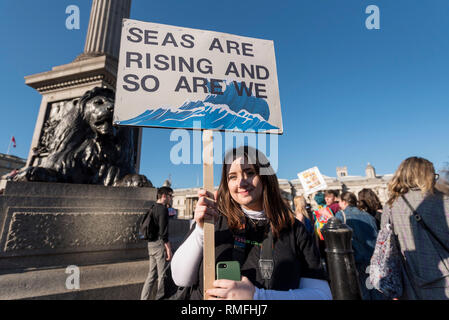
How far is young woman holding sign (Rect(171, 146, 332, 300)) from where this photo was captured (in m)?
1.20

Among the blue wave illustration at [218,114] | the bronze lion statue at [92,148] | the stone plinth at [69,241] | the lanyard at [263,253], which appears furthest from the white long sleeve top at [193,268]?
the bronze lion statue at [92,148]

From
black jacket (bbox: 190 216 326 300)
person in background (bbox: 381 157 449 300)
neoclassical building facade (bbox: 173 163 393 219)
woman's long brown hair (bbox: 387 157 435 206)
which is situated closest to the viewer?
black jacket (bbox: 190 216 326 300)

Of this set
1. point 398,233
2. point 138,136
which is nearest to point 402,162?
point 398,233

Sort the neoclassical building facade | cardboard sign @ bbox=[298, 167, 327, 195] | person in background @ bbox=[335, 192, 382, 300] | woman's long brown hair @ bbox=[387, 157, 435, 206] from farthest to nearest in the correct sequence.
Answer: the neoclassical building facade < cardboard sign @ bbox=[298, 167, 327, 195] < person in background @ bbox=[335, 192, 382, 300] < woman's long brown hair @ bbox=[387, 157, 435, 206]

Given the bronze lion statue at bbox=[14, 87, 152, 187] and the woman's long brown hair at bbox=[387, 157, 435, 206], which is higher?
the bronze lion statue at bbox=[14, 87, 152, 187]

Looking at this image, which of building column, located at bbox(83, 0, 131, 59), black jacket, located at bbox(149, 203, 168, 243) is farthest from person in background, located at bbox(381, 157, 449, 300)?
building column, located at bbox(83, 0, 131, 59)

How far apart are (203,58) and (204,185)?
40.5 inches

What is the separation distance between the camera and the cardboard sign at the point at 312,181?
5.51 meters

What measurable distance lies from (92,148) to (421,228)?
4.88 m

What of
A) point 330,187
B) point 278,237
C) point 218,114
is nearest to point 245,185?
point 278,237

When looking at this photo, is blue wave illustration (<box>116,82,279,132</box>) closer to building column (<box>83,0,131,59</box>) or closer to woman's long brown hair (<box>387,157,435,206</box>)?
woman's long brown hair (<box>387,157,435,206</box>)

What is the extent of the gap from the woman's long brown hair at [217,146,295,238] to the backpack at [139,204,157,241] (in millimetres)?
2254

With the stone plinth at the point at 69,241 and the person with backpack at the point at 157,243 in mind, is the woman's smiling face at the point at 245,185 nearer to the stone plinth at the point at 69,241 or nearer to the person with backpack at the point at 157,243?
the person with backpack at the point at 157,243

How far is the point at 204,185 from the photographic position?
4.31 ft
